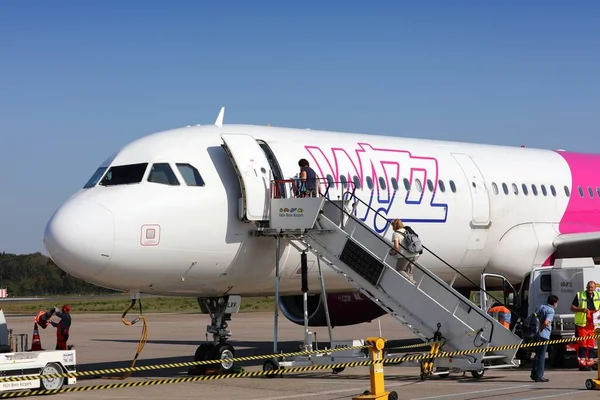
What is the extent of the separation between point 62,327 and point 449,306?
7.00m

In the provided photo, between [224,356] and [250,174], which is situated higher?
[250,174]

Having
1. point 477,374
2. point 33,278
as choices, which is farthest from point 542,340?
point 33,278

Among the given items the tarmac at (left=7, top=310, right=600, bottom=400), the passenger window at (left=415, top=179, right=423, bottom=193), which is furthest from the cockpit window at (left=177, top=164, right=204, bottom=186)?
the passenger window at (left=415, top=179, right=423, bottom=193)

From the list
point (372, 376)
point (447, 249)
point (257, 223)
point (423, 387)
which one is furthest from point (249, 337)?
point (372, 376)

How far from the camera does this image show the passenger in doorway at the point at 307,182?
17.6 meters

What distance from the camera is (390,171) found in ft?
64.8

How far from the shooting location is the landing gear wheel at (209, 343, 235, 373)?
1761 cm

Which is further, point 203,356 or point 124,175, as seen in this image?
point 203,356

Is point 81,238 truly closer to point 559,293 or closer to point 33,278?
point 559,293

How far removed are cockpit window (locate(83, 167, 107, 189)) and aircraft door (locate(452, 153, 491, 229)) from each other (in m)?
8.10

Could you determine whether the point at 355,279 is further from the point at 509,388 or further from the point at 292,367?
the point at 509,388

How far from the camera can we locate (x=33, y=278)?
102m

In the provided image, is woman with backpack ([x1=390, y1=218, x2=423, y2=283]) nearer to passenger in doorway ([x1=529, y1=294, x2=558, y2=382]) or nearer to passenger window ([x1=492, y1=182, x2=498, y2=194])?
passenger in doorway ([x1=529, y1=294, x2=558, y2=382])

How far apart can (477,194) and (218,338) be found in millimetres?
6783
